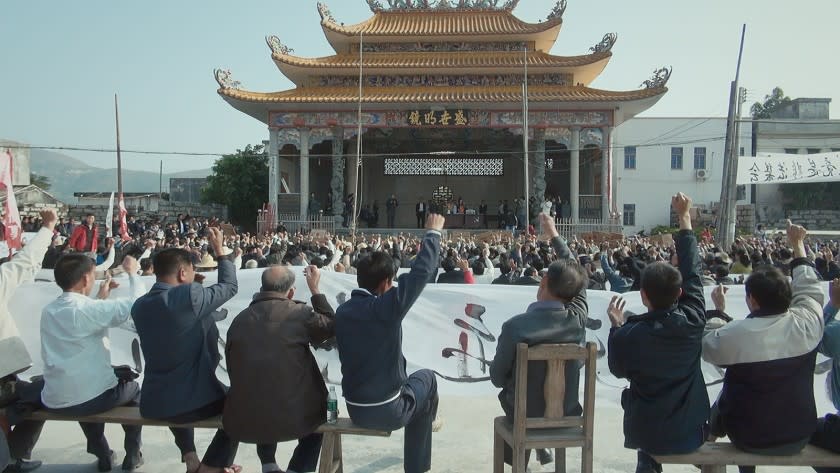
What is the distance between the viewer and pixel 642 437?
3.23 metres

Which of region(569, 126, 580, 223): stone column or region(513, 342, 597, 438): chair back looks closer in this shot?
region(513, 342, 597, 438): chair back

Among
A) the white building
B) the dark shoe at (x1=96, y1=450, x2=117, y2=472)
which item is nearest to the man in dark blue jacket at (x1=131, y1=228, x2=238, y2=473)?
the dark shoe at (x1=96, y1=450, x2=117, y2=472)

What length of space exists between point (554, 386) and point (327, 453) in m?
1.29

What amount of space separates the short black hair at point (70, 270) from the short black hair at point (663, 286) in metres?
3.09

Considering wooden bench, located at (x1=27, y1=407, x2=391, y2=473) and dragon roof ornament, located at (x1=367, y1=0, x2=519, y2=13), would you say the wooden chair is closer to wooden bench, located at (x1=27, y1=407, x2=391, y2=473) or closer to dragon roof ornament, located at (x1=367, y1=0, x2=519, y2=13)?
wooden bench, located at (x1=27, y1=407, x2=391, y2=473)

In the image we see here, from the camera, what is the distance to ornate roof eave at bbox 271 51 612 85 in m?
20.7

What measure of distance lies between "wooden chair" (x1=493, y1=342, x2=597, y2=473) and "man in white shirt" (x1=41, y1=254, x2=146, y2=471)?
2228mm

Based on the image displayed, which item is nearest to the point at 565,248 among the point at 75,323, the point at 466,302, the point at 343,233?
the point at 466,302

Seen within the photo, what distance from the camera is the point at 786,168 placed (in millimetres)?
15016

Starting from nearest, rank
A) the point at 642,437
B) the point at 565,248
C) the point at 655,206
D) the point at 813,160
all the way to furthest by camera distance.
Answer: the point at 642,437 < the point at 565,248 < the point at 813,160 < the point at 655,206

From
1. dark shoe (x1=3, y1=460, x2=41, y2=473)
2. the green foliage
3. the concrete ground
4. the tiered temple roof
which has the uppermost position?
the tiered temple roof

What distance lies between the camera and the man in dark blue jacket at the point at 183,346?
346 cm

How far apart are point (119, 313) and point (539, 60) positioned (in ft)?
62.9

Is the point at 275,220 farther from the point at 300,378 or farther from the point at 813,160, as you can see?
the point at 300,378
